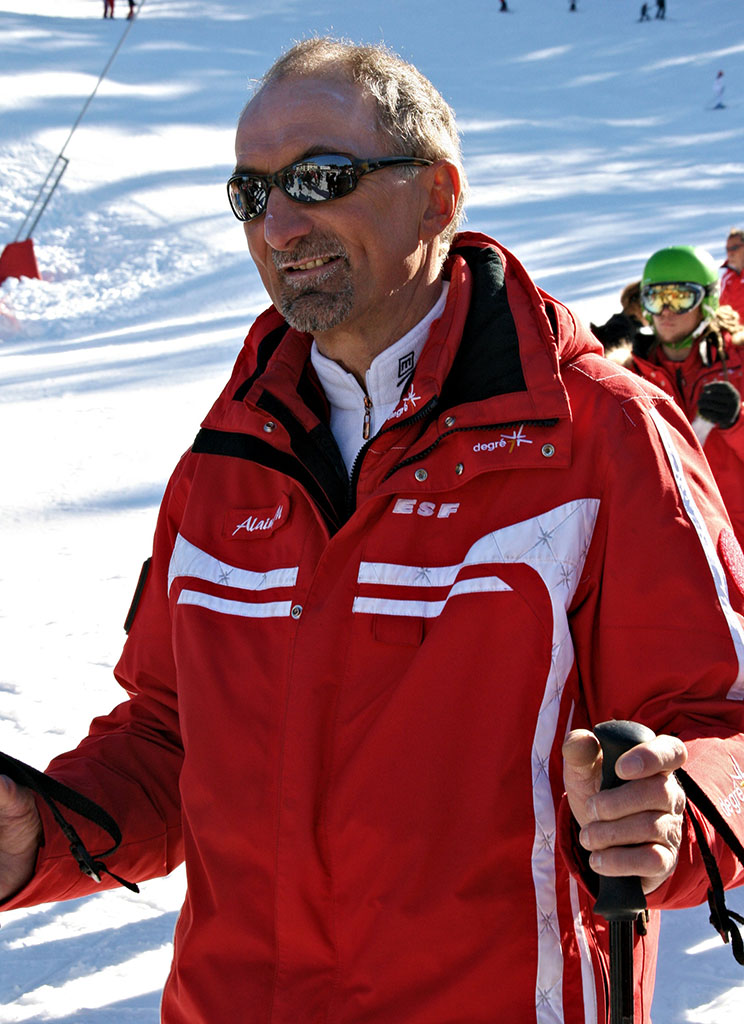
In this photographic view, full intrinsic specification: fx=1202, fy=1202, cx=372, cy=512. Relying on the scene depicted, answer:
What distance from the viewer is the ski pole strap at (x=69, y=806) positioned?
181 centimetres

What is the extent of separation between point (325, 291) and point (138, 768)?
0.86 metres

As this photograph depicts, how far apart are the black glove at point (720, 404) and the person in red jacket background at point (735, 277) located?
5.52 meters

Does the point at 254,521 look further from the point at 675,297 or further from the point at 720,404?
the point at 675,297

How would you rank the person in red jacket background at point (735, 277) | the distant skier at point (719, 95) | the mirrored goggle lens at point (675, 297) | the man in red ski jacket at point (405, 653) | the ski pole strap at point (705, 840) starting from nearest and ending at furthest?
the ski pole strap at point (705, 840) < the man in red ski jacket at point (405, 653) < the mirrored goggle lens at point (675, 297) < the person in red jacket background at point (735, 277) < the distant skier at point (719, 95)

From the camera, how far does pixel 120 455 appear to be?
26.9 ft

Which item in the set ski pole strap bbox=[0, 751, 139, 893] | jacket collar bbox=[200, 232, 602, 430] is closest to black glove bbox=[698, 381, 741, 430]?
jacket collar bbox=[200, 232, 602, 430]

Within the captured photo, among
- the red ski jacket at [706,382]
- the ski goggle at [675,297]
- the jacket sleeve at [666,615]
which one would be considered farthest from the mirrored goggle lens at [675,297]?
the jacket sleeve at [666,615]

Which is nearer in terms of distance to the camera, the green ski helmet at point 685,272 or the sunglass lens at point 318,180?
the sunglass lens at point 318,180

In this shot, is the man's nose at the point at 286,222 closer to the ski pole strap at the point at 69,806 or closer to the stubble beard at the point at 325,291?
the stubble beard at the point at 325,291

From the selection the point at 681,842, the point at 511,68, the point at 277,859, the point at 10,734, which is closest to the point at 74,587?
the point at 10,734

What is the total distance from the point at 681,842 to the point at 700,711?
0.19 meters

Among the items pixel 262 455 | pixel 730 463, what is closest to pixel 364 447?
pixel 262 455

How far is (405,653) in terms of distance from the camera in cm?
172

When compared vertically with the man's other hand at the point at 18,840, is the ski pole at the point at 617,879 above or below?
above
